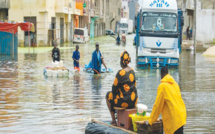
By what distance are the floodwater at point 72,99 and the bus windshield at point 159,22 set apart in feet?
8.65

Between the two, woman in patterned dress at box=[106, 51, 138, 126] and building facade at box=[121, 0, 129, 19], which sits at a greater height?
building facade at box=[121, 0, 129, 19]

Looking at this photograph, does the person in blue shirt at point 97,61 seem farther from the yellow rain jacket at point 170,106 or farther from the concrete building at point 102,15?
the concrete building at point 102,15

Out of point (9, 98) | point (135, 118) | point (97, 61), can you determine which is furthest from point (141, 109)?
point (97, 61)

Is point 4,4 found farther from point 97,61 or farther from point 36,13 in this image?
point 97,61

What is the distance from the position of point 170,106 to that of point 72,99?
7.61m

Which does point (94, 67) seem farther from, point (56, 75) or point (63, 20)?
point (63, 20)

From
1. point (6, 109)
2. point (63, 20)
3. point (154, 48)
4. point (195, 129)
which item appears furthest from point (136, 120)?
point (63, 20)

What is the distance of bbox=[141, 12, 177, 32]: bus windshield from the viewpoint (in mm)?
26422

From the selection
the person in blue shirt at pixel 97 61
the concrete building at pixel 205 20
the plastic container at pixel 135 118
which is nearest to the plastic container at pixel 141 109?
the plastic container at pixel 135 118

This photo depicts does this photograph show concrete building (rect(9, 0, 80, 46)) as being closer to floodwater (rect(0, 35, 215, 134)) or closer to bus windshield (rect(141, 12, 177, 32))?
bus windshield (rect(141, 12, 177, 32))

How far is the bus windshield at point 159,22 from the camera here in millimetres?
26422

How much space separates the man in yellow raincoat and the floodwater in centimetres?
266

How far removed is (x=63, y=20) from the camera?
64.6 m

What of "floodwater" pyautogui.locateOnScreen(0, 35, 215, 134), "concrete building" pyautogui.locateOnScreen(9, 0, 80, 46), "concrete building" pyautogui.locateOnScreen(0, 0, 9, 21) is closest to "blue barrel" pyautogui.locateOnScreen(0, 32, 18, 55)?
"floodwater" pyautogui.locateOnScreen(0, 35, 215, 134)
